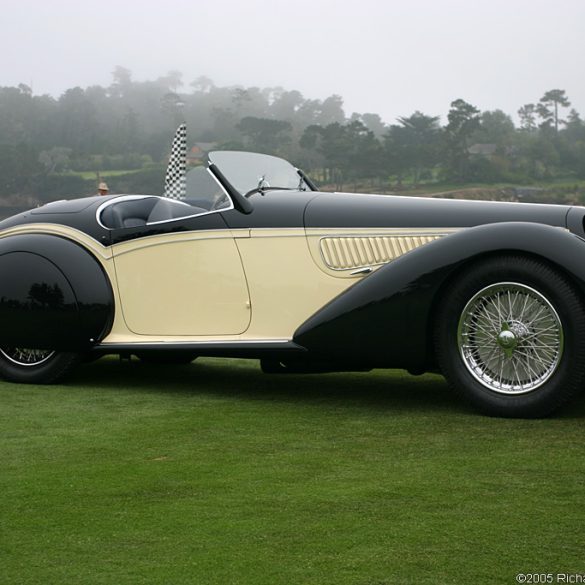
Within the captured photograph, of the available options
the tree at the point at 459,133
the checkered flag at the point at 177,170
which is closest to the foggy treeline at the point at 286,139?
the tree at the point at 459,133

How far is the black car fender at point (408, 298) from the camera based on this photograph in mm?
5719

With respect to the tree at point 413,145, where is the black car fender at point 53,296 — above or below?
below

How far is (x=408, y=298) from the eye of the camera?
602cm

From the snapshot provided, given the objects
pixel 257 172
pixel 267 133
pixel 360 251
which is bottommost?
pixel 360 251

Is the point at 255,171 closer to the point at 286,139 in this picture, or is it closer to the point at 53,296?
the point at 53,296

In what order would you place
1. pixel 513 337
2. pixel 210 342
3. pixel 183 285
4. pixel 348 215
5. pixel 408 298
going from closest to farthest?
pixel 513 337, pixel 408 298, pixel 348 215, pixel 210 342, pixel 183 285

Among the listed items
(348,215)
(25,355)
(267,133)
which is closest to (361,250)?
(348,215)

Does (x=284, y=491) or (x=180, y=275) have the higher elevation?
(x=180, y=275)

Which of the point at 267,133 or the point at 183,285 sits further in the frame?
the point at 267,133

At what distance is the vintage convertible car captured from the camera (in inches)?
224

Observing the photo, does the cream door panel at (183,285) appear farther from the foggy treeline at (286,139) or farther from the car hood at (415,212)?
the foggy treeline at (286,139)

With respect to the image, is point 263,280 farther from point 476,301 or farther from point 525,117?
point 525,117

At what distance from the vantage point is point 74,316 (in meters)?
7.12

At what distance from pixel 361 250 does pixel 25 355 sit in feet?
9.13
